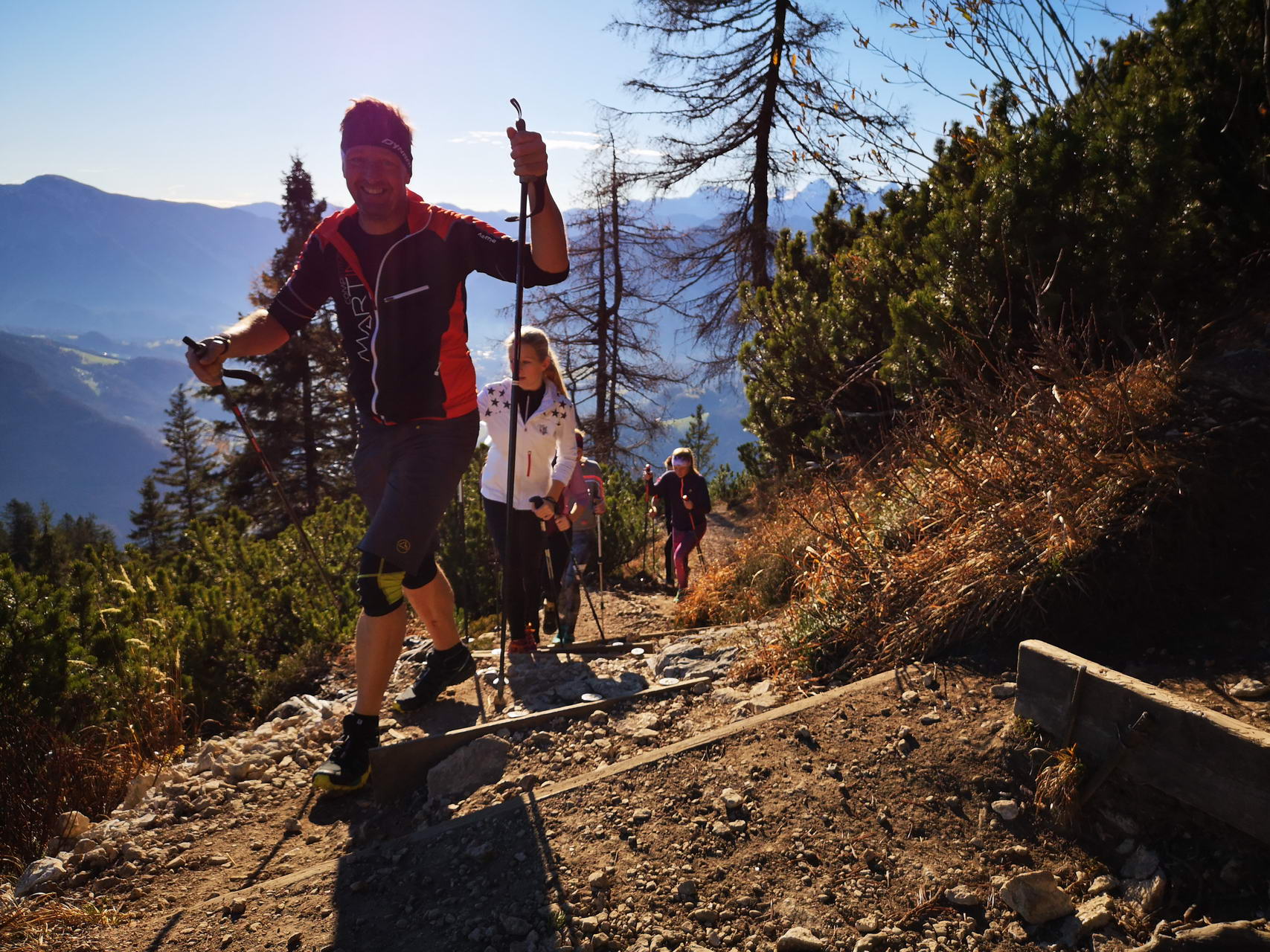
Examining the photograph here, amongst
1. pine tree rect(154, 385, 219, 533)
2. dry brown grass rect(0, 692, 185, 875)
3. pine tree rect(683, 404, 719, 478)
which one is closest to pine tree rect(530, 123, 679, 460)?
pine tree rect(683, 404, 719, 478)

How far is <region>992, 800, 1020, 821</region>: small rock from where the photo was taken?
2.30 meters

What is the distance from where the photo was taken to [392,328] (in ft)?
10.2

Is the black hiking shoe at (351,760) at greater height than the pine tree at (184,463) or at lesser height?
lesser

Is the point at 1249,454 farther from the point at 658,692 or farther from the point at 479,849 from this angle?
the point at 479,849

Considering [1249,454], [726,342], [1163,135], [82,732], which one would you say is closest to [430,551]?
[82,732]

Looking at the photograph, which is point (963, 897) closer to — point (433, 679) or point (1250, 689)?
point (1250, 689)

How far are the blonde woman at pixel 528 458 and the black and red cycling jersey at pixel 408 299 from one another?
5.37 feet

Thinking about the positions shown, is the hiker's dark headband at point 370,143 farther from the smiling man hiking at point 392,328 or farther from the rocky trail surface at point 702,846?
the rocky trail surface at point 702,846

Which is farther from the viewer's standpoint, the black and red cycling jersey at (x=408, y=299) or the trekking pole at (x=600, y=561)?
the trekking pole at (x=600, y=561)

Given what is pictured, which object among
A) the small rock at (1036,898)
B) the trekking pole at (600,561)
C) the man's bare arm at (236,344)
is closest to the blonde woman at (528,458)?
the trekking pole at (600,561)

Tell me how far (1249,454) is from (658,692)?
2826mm

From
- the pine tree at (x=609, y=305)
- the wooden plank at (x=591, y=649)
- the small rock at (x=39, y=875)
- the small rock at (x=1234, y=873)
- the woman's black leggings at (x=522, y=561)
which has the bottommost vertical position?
the small rock at (x=1234, y=873)

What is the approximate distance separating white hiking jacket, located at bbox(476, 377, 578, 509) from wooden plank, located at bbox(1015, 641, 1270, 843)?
3164mm

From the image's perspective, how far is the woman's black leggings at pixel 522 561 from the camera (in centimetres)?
491
